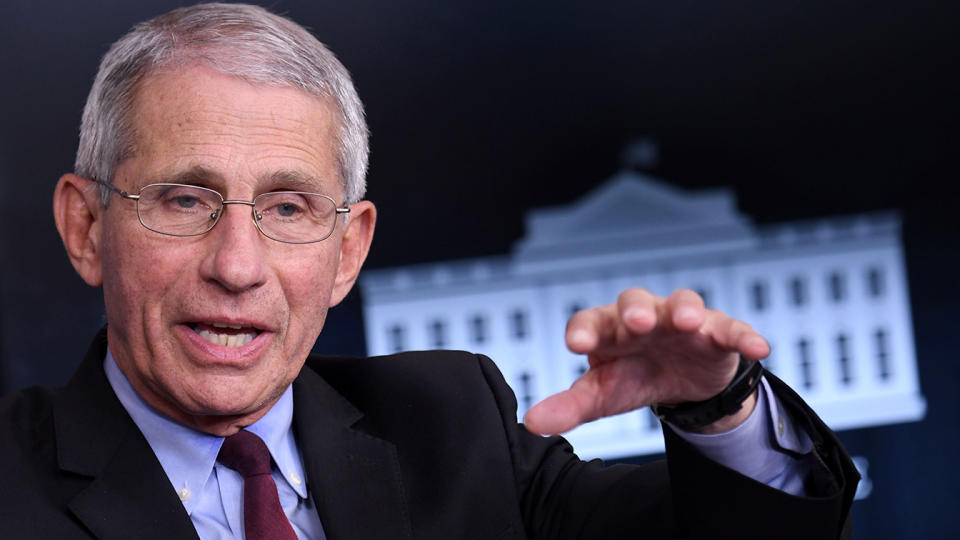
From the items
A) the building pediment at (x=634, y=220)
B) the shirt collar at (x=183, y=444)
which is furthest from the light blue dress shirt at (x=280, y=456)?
the building pediment at (x=634, y=220)

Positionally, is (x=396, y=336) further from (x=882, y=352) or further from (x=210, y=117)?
(x=210, y=117)

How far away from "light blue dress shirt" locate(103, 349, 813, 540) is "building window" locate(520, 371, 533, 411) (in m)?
1.99

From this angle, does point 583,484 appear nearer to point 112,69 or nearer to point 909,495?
point 112,69

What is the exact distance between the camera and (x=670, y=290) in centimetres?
363

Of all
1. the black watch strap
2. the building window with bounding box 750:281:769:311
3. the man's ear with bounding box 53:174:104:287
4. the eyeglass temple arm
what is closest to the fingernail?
the black watch strap

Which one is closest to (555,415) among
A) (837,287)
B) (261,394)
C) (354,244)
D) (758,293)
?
(261,394)

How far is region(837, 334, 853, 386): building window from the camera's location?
3.64 metres

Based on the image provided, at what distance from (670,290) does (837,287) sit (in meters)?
0.63

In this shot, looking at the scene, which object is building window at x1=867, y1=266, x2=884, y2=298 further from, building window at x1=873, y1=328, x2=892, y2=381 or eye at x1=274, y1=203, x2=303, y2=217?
eye at x1=274, y1=203, x2=303, y2=217

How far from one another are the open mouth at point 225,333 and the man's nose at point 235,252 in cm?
8

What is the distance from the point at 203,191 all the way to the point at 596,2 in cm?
247

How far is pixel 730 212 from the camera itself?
3646 mm

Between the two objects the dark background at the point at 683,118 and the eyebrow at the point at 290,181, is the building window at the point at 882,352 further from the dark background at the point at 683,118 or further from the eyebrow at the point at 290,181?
the eyebrow at the point at 290,181

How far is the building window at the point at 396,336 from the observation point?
3645mm
